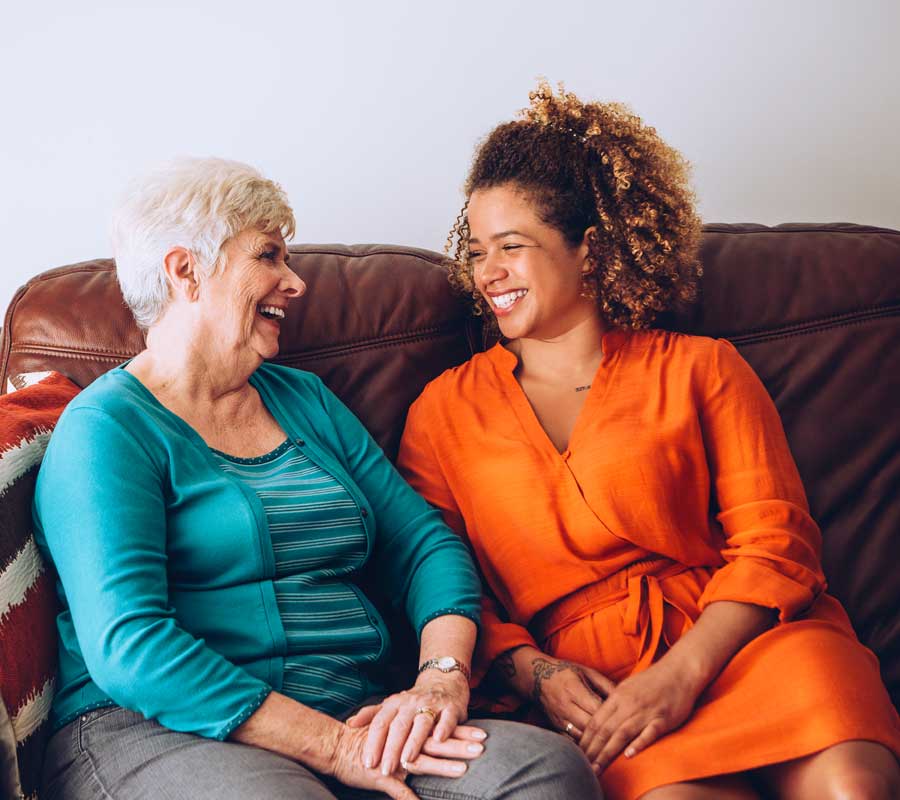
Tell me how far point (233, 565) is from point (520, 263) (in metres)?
0.72

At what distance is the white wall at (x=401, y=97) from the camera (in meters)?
2.02

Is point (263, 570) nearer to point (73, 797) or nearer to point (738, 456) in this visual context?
point (73, 797)

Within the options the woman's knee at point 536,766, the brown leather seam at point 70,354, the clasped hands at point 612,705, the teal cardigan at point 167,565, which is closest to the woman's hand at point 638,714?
the clasped hands at point 612,705

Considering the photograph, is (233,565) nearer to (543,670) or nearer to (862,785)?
(543,670)

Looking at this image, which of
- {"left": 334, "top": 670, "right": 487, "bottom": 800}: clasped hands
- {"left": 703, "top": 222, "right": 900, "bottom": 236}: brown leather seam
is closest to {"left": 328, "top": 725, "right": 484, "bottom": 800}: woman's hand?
{"left": 334, "top": 670, "right": 487, "bottom": 800}: clasped hands

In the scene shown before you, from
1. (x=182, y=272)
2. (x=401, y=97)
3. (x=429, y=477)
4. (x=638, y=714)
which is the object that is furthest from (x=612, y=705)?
(x=401, y=97)

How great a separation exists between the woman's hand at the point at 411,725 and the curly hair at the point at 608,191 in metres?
0.77

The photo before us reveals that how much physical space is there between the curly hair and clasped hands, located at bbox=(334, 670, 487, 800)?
803mm

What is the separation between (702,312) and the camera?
1868 mm

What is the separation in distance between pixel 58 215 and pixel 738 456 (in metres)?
1.46

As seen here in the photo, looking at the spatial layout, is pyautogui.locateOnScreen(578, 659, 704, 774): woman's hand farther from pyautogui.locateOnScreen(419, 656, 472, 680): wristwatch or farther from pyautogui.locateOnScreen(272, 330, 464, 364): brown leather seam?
pyautogui.locateOnScreen(272, 330, 464, 364): brown leather seam

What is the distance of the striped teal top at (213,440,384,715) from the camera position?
1.37 meters

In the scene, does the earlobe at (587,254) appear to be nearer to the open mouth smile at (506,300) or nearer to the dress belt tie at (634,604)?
the open mouth smile at (506,300)

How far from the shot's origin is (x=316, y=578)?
4.73 feet
